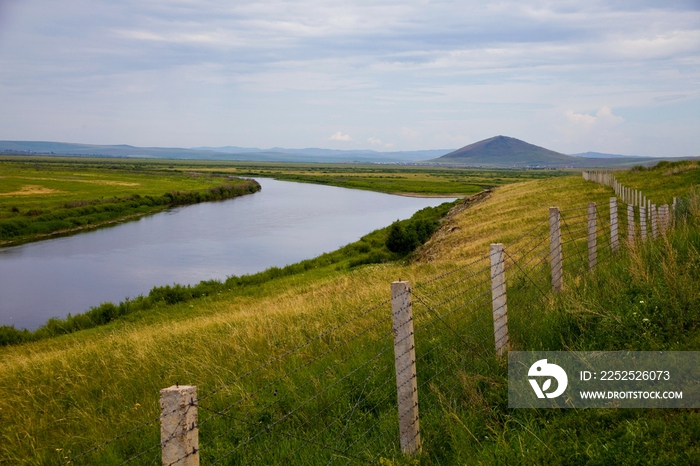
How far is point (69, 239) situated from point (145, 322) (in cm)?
3153

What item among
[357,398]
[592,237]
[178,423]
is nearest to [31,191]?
[592,237]

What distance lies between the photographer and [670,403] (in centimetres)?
458

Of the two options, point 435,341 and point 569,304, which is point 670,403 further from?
point 435,341

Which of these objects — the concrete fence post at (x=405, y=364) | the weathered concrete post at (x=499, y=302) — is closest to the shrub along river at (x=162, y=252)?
the weathered concrete post at (x=499, y=302)

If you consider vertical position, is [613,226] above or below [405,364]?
above

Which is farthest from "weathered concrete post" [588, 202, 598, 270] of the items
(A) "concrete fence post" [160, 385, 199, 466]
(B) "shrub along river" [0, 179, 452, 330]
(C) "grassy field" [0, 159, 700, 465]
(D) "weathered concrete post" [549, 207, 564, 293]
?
(B) "shrub along river" [0, 179, 452, 330]

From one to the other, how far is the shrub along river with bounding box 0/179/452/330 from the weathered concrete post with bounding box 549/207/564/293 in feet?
76.4

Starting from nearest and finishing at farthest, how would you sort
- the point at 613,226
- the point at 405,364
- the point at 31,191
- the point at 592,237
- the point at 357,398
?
1. the point at 405,364
2. the point at 357,398
3. the point at 592,237
4. the point at 613,226
5. the point at 31,191

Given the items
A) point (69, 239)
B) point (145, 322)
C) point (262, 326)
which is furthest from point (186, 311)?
point (69, 239)

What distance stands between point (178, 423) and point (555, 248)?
654cm

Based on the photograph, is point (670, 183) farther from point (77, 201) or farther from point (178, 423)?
point (77, 201)

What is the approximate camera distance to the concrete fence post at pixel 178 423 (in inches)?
114

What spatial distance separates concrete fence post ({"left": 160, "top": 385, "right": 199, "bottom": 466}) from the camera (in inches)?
114

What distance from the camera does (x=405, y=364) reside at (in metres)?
4.44
